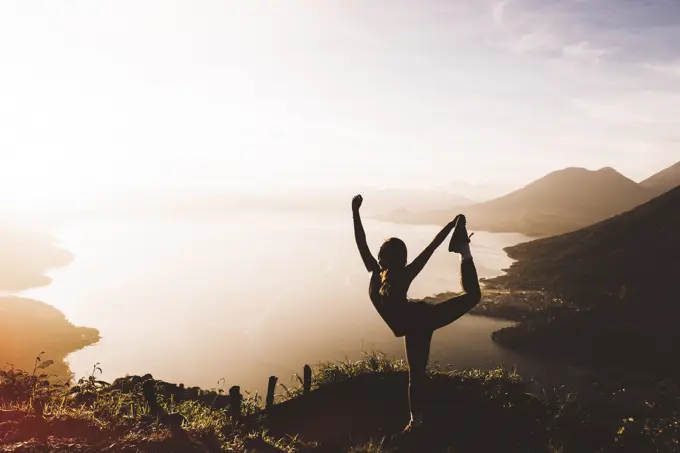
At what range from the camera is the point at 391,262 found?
16.7 feet

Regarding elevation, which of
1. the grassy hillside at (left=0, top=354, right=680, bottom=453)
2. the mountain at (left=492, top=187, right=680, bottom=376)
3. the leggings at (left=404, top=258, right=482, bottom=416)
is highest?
the leggings at (left=404, top=258, right=482, bottom=416)

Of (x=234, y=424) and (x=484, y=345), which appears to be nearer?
(x=234, y=424)

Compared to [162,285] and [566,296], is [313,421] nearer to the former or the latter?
[566,296]

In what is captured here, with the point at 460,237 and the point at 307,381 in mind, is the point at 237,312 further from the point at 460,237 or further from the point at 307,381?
the point at 460,237

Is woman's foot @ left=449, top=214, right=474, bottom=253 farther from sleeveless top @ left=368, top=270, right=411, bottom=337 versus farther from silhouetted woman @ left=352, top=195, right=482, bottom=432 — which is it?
sleeveless top @ left=368, top=270, right=411, bottom=337

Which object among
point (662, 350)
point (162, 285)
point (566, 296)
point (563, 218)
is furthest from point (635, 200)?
point (162, 285)

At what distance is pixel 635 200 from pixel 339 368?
229967 millimetres

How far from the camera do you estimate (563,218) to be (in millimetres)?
191500

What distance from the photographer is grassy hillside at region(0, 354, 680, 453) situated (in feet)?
16.5

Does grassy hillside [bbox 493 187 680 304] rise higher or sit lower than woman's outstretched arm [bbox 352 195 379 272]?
lower

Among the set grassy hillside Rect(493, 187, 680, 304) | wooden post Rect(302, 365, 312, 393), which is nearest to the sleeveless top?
wooden post Rect(302, 365, 312, 393)

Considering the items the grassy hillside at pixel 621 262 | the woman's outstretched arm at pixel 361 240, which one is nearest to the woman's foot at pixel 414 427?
the woman's outstretched arm at pixel 361 240

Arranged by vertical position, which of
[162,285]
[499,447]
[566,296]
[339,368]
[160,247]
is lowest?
[566,296]

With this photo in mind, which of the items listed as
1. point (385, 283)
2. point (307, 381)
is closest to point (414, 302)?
Answer: point (385, 283)
